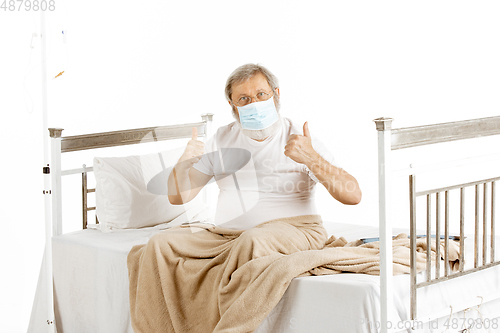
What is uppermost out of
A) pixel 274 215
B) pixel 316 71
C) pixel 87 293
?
pixel 316 71

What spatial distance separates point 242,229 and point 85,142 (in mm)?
1158

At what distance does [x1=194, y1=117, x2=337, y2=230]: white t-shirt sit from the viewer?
237cm

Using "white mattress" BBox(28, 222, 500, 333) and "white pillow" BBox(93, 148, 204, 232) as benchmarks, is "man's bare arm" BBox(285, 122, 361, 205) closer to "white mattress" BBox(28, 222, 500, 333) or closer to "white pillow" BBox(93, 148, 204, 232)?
"white mattress" BBox(28, 222, 500, 333)

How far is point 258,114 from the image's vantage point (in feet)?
7.73

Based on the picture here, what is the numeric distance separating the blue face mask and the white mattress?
72 cm

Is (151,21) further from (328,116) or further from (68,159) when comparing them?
(328,116)

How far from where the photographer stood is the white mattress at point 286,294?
1.83 metres

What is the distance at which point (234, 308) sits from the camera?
189 centimetres

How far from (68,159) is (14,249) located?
543 millimetres

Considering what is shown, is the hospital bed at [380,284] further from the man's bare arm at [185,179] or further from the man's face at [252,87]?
the man's face at [252,87]

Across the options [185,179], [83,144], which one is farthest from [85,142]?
[185,179]

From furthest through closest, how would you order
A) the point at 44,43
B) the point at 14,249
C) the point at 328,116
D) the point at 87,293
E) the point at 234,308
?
the point at 328,116
the point at 14,249
the point at 87,293
the point at 44,43
the point at 234,308

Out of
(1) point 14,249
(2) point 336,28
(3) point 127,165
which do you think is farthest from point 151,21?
(1) point 14,249

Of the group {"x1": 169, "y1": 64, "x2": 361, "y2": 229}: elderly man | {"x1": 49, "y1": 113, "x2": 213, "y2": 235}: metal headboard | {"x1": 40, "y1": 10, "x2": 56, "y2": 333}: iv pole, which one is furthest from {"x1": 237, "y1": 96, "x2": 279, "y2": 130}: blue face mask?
{"x1": 49, "y1": 113, "x2": 213, "y2": 235}: metal headboard
